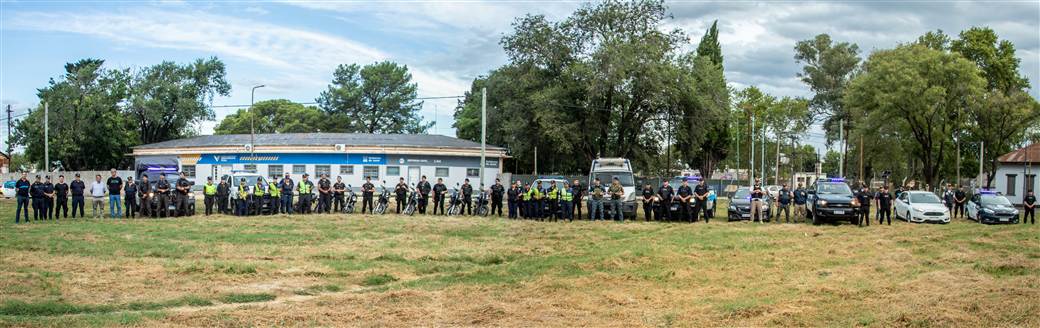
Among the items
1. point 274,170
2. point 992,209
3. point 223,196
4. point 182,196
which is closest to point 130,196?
point 182,196

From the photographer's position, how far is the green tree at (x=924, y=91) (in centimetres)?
4997

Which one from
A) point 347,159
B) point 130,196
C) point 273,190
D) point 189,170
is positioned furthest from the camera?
point 189,170

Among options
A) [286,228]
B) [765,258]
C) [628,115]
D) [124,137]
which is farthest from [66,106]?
[765,258]

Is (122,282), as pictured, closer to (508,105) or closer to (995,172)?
(508,105)

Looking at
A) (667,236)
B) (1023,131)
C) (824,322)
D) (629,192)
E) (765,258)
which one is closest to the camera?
(824,322)

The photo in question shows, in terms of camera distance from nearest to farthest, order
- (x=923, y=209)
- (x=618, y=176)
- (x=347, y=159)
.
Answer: (x=923, y=209), (x=618, y=176), (x=347, y=159)

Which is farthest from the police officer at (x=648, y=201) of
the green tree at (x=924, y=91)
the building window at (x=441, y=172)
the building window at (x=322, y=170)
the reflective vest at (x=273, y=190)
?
the building window at (x=322, y=170)

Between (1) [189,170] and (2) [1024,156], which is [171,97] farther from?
(2) [1024,156]

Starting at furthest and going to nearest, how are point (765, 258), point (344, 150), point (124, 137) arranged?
point (124, 137) → point (344, 150) → point (765, 258)

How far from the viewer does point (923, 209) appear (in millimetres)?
29000

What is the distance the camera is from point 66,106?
215 ft

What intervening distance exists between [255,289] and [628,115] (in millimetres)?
41831

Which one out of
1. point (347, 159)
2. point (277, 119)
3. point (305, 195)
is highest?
point (277, 119)

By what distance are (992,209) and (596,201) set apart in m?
13.9
